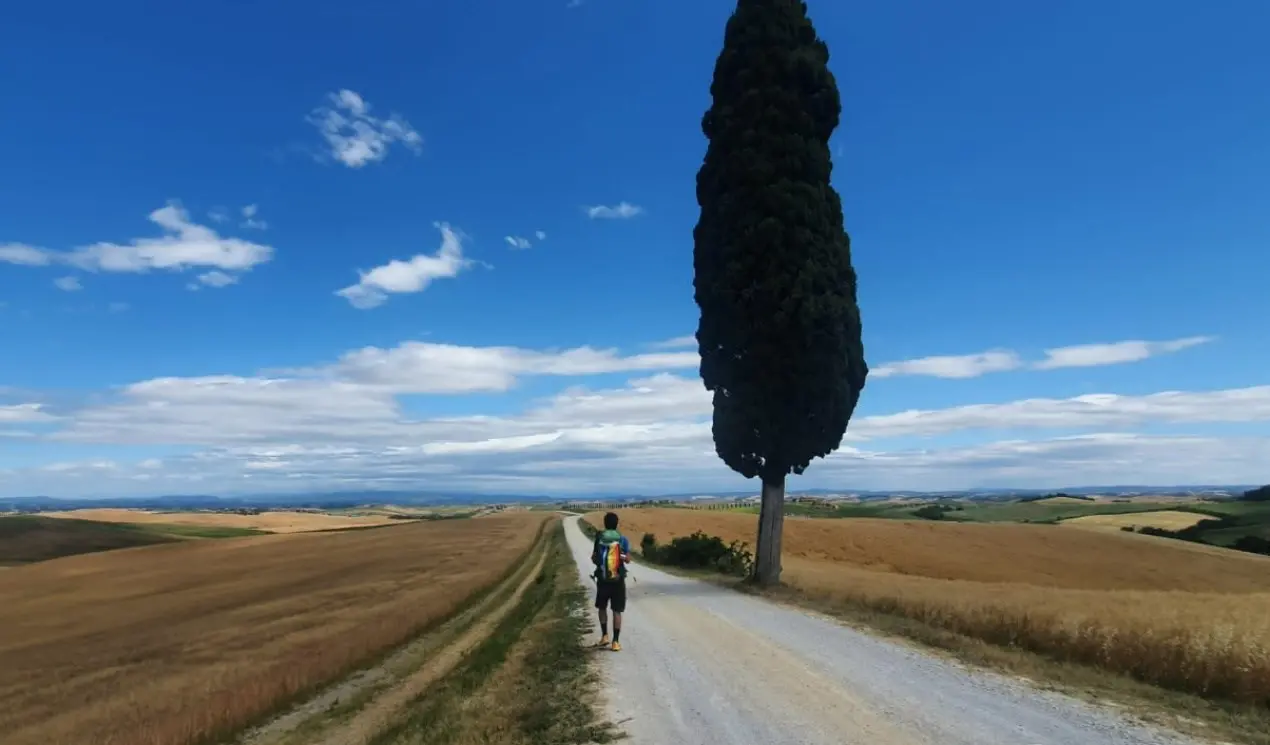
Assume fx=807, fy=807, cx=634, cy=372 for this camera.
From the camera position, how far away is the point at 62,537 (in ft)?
309

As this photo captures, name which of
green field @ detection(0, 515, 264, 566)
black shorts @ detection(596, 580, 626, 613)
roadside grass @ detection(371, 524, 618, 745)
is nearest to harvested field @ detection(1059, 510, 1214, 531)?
roadside grass @ detection(371, 524, 618, 745)

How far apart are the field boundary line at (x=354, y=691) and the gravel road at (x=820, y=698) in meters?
4.49

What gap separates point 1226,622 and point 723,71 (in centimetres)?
2316

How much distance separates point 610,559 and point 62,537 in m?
105

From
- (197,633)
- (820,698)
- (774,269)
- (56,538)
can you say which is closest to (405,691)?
(820,698)

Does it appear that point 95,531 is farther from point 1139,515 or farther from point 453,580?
point 1139,515

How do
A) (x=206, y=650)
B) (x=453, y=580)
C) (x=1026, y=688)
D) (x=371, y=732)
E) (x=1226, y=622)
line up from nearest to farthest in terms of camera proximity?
(x=1026, y=688) < (x=371, y=732) < (x=1226, y=622) < (x=206, y=650) < (x=453, y=580)

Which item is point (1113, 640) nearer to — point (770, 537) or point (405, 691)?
point (405, 691)

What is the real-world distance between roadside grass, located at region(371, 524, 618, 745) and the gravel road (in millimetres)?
486

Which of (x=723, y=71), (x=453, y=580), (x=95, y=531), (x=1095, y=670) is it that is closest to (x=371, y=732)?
(x=1095, y=670)

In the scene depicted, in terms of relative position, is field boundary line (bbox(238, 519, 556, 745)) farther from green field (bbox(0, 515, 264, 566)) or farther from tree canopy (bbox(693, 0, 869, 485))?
green field (bbox(0, 515, 264, 566))

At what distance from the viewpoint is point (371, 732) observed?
1155 cm

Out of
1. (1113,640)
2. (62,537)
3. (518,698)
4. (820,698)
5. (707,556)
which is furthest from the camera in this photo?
(62,537)

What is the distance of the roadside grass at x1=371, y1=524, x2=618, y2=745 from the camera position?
364 inches
